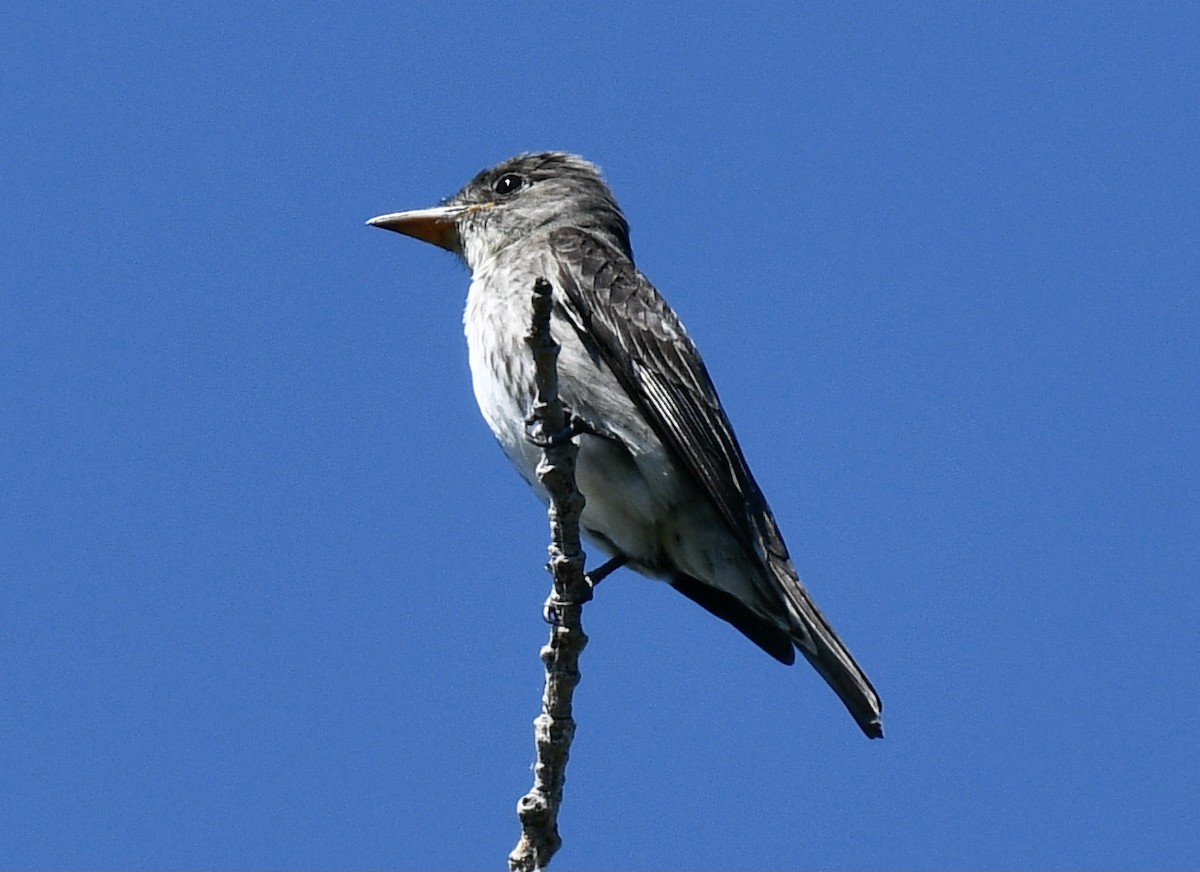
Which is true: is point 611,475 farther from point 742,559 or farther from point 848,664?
point 848,664

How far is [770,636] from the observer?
709cm

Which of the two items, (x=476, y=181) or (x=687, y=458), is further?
(x=476, y=181)

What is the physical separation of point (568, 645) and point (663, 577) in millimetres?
1932

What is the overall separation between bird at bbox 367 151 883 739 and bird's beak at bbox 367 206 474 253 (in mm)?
1061

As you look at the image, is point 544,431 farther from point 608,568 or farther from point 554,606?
point 608,568

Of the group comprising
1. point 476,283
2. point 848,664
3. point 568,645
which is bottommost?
point 568,645

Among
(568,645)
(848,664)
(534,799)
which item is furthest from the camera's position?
Answer: (848,664)

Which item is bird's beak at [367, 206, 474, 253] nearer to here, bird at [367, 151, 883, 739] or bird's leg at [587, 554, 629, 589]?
bird at [367, 151, 883, 739]

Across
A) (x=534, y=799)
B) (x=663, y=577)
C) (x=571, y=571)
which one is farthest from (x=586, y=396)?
(x=534, y=799)

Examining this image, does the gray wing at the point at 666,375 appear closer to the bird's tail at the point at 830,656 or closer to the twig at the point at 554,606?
the bird's tail at the point at 830,656

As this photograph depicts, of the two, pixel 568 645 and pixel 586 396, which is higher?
pixel 586 396

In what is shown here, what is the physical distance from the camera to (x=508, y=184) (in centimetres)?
876

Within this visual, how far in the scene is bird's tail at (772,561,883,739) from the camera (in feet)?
21.4

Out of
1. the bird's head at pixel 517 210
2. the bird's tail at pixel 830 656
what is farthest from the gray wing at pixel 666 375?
the bird's head at pixel 517 210
